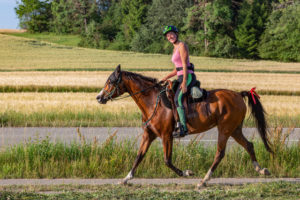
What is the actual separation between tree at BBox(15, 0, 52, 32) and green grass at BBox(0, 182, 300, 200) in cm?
10915

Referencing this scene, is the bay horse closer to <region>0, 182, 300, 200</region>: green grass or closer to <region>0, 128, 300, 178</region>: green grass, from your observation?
<region>0, 182, 300, 200</region>: green grass

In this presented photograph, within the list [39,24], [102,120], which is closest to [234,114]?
[102,120]

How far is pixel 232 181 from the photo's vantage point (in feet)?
26.5

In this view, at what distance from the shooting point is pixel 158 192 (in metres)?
6.95

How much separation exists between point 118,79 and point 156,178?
80.4 inches

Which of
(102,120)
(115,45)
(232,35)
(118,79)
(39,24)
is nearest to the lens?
(118,79)

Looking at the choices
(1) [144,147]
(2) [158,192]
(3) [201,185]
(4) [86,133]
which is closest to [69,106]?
(4) [86,133]

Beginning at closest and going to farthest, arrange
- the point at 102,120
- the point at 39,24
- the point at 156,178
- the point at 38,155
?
the point at 156,178 → the point at 38,155 → the point at 102,120 → the point at 39,24

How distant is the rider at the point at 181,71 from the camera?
7652 mm

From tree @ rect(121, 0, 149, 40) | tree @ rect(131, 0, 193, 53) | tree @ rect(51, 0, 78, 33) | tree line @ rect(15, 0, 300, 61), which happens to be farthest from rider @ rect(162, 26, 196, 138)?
tree @ rect(51, 0, 78, 33)

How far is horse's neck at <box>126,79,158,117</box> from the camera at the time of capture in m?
7.98

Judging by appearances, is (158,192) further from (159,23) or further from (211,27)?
(159,23)

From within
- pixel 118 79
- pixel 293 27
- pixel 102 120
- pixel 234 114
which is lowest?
pixel 102 120

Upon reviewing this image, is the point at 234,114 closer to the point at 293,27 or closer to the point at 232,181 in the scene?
the point at 232,181
